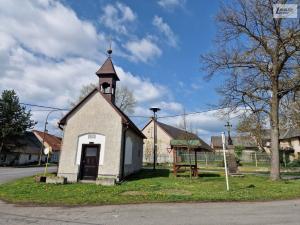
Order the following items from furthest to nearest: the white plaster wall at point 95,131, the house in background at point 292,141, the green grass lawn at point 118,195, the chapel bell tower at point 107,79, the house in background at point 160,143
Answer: the house in background at point 160,143 < the house in background at point 292,141 < the chapel bell tower at point 107,79 < the white plaster wall at point 95,131 < the green grass lawn at point 118,195

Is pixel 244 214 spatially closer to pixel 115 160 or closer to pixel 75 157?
pixel 115 160

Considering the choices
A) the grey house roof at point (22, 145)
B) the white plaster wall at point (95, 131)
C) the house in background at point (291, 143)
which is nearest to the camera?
the white plaster wall at point (95, 131)

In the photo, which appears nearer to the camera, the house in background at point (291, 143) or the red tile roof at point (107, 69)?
the red tile roof at point (107, 69)

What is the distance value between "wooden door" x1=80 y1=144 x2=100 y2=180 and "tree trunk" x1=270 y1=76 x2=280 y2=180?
12104 mm

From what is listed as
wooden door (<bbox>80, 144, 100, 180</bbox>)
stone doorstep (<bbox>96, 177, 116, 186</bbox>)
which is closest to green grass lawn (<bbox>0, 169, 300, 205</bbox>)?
stone doorstep (<bbox>96, 177, 116, 186</bbox>)

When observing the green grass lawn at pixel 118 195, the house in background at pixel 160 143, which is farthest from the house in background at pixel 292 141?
the green grass lawn at pixel 118 195

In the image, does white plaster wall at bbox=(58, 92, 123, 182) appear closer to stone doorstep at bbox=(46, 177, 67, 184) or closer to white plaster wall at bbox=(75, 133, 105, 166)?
white plaster wall at bbox=(75, 133, 105, 166)

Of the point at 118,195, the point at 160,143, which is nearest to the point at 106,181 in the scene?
the point at 118,195

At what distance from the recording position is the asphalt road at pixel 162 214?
9.06 m

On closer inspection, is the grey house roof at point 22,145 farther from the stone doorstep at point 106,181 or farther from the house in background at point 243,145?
the stone doorstep at point 106,181

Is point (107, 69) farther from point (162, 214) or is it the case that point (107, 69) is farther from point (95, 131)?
point (162, 214)

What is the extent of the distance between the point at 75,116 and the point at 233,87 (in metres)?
11.6

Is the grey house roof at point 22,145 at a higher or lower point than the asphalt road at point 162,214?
higher

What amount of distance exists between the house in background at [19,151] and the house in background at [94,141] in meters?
30.6
